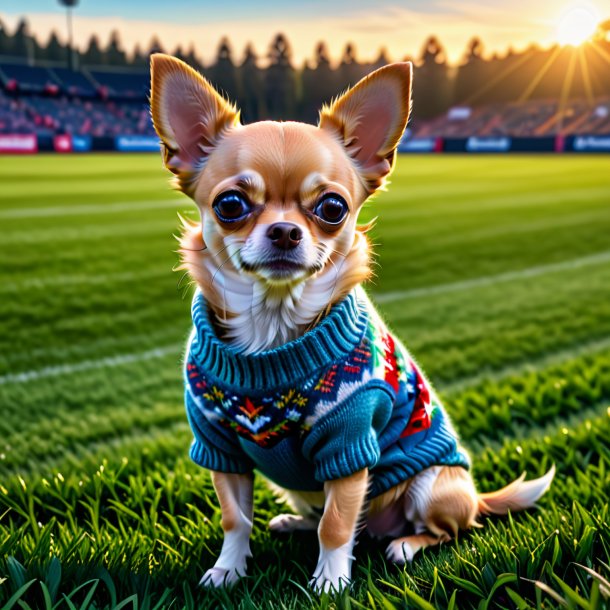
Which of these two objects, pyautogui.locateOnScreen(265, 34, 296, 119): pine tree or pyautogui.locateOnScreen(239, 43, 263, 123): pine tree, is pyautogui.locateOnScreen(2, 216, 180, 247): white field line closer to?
pyautogui.locateOnScreen(239, 43, 263, 123): pine tree

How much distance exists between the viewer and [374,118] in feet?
7.13

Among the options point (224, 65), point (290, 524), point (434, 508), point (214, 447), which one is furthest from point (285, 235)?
point (224, 65)

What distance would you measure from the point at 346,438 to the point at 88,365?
3634mm

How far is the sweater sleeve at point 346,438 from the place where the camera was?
2084 millimetres

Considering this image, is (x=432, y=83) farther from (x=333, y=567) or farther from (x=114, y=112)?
(x=333, y=567)

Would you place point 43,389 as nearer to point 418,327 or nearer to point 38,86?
point 418,327

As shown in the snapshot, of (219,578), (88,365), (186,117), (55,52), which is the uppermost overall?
(186,117)

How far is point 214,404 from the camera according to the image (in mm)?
2186

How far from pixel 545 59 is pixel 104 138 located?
135 ft

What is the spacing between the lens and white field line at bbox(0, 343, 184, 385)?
16.2ft

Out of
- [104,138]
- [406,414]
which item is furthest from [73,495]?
[104,138]

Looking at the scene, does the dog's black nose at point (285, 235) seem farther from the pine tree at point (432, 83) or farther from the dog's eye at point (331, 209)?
the pine tree at point (432, 83)

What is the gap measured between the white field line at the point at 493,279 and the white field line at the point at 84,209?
661 centimetres

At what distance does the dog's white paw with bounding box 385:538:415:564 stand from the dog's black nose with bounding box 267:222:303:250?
3.86 ft
